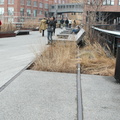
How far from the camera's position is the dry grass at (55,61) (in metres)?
6.68

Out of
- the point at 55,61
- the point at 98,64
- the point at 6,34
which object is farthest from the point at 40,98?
the point at 6,34

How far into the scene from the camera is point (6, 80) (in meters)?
5.55

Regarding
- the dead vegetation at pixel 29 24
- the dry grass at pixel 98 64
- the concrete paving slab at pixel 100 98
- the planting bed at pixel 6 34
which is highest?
the dead vegetation at pixel 29 24

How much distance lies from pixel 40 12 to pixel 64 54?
297 feet

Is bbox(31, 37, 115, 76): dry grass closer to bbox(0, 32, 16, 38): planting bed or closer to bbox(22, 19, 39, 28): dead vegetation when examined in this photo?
bbox(0, 32, 16, 38): planting bed

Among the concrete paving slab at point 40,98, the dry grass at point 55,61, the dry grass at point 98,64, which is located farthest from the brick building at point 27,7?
the concrete paving slab at point 40,98

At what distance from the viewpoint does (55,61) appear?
694 cm

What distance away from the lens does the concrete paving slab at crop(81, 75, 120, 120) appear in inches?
146

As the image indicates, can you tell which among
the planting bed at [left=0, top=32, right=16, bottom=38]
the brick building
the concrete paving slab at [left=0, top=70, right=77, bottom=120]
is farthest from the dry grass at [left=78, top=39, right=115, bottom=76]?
the brick building

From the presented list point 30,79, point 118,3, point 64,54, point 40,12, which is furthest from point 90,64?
point 40,12

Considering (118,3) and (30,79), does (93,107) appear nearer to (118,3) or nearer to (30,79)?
(30,79)

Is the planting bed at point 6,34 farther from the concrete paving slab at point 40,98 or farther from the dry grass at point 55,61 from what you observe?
the concrete paving slab at point 40,98

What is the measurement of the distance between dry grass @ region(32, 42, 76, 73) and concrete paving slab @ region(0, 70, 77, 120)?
1.89 ft

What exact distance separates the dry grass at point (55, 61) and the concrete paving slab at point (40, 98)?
58 centimetres
